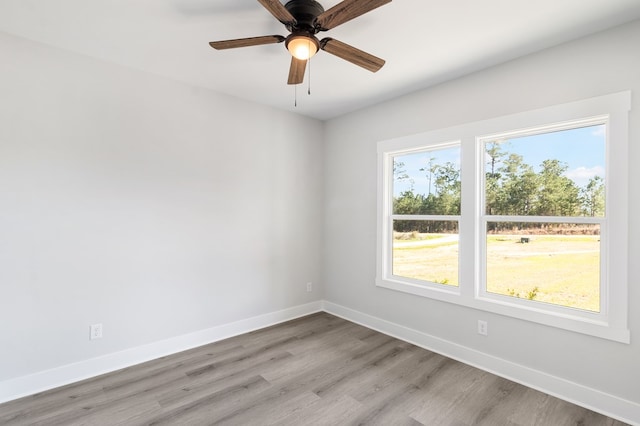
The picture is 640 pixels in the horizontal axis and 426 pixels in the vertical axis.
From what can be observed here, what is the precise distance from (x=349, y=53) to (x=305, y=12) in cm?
38

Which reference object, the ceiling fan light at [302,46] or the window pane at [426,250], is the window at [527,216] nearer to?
the window pane at [426,250]

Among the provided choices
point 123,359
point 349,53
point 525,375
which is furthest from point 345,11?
point 123,359

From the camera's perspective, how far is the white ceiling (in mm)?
1943

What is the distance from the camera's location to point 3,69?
2.23 m

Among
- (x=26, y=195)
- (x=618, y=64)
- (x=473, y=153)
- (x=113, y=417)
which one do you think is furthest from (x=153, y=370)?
(x=618, y=64)

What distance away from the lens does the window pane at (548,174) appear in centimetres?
227

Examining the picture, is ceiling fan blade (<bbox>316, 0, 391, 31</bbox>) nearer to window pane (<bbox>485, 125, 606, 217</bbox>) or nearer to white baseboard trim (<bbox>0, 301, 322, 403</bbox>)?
window pane (<bbox>485, 125, 606, 217</bbox>)

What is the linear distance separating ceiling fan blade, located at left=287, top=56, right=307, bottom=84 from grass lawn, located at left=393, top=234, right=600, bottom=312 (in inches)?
82.7

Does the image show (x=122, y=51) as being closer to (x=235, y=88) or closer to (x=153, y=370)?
(x=235, y=88)

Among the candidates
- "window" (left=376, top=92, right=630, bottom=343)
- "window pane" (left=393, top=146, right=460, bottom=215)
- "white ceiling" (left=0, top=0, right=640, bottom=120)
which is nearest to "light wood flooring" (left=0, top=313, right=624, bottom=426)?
"window" (left=376, top=92, right=630, bottom=343)

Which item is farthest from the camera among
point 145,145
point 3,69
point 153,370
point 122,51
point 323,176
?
point 323,176

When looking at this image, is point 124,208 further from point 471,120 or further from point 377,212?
point 471,120

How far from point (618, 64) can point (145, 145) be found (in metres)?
3.78

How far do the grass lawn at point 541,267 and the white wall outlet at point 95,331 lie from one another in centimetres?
319
